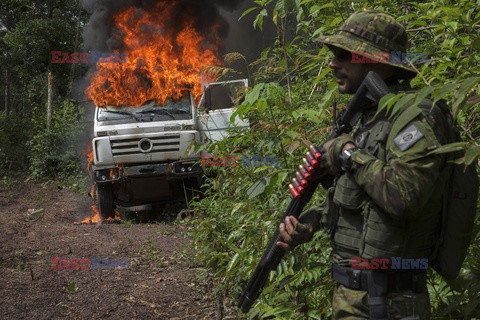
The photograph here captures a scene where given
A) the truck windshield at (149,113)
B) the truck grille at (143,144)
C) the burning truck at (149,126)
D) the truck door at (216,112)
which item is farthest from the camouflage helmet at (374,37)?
the truck windshield at (149,113)

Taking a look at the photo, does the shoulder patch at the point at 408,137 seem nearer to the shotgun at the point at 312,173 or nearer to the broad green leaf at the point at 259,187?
the shotgun at the point at 312,173

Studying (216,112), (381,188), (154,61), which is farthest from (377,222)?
(154,61)

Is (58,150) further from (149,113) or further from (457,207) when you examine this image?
(457,207)

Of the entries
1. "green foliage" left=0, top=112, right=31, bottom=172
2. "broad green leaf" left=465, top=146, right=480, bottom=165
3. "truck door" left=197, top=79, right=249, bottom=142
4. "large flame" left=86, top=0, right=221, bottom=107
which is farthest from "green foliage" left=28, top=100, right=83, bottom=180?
"broad green leaf" left=465, top=146, right=480, bottom=165

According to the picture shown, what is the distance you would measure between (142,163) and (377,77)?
7.36 metres

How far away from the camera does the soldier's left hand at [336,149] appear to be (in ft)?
6.31

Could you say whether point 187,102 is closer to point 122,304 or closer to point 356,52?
point 122,304

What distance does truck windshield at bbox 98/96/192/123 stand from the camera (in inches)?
353

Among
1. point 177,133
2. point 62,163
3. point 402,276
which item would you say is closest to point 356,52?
point 402,276

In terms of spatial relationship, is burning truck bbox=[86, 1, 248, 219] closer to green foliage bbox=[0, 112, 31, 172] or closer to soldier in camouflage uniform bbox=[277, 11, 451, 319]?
soldier in camouflage uniform bbox=[277, 11, 451, 319]

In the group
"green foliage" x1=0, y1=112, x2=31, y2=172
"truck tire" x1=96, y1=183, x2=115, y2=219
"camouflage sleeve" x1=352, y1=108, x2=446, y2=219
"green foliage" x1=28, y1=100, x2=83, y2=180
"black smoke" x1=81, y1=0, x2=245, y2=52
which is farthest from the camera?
"green foliage" x1=0, y1=112, x2=31, y2=172

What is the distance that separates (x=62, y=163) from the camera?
17.5 meters

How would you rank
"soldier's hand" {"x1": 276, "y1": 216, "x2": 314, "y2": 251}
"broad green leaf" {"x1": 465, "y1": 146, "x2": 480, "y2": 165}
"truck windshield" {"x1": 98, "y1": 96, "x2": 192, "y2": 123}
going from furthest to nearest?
"truck windshield" {"x1": 98, "y1": 96, "x2": 192, "y2": 123} → "soldier's hand" {"x1": 276, "y1": 216, "x2": 314, "y2": 251} → "broad green leaf" {"x1": 465, "y1": 146, "x2": 480, "y2": 165}

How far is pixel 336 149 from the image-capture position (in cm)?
193
